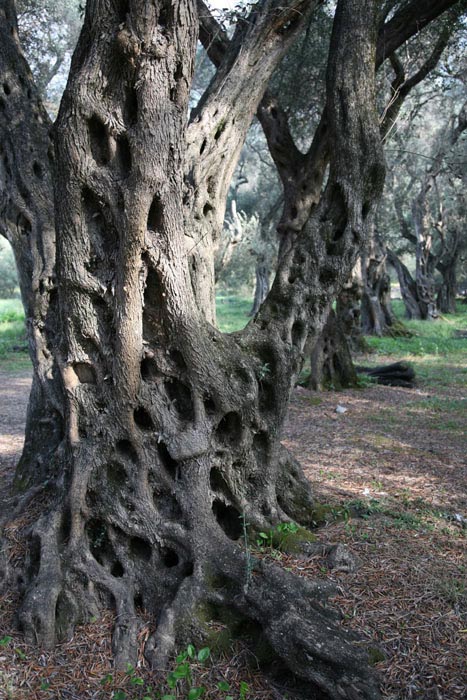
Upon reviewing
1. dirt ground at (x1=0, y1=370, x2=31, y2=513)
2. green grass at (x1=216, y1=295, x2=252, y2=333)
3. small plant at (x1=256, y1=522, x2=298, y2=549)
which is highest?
green grass at (x1=216, y1=295, x2=252, y2=333)

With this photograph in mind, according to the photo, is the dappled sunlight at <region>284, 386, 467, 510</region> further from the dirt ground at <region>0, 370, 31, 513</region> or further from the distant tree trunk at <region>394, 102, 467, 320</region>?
the distant tree trunk at <region>394, 102, 467, 320</region>

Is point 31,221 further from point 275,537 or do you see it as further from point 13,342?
point 13,342

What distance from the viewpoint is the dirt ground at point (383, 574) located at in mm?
3352

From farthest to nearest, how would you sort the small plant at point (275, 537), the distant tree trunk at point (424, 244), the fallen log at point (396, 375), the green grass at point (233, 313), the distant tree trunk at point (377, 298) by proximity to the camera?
the green grass at point (233, 313)
the distant tree trunk at point (424, 244)
the distant tree trunk at point (377, 298)
the fallen log at point (396, 375)
the small plant at point (275, 537)

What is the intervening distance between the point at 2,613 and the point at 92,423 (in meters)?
1.37

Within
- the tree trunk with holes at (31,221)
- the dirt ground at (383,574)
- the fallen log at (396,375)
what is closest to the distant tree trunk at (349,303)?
the fallen log at (396,375)

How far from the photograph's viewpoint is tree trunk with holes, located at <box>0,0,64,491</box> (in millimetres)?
5266

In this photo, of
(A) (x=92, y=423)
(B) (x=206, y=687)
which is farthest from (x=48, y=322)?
(B) (x=206, y=687)

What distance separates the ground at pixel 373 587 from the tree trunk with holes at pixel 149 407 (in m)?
0.18

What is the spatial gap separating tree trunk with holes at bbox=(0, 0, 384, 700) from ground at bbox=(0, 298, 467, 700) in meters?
0.18

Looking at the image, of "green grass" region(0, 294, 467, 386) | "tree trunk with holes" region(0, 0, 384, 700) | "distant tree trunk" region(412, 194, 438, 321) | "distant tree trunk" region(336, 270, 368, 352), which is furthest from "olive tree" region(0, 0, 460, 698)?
"distant tree trunk" region(412, 194, 438, 321)

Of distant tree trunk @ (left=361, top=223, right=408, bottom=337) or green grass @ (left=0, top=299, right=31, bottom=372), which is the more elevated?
distant tree trunk @ (left=361, top=223, right=408, bottom=337)

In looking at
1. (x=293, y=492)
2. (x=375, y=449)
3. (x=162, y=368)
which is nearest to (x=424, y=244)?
(x=375, y=449)

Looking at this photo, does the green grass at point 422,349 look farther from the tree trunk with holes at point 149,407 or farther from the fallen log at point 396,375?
the tree trunk with holes at point 149,407
